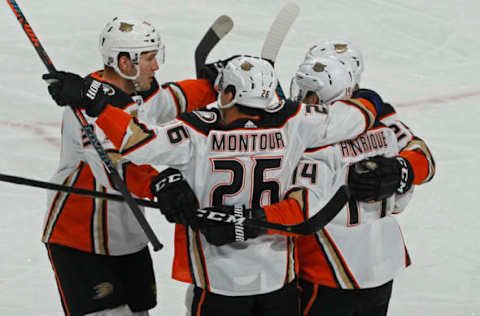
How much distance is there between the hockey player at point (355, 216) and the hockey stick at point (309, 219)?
0.14 ft

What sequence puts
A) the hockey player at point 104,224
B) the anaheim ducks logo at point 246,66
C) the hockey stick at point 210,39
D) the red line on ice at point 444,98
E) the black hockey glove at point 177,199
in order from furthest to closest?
the red line on ice at point 444,98 → the hockey stick at point 210,39 → the hockey player at point 104,224 → the anaheim ducks logo at point 246,66 → the black hockey glove at point 177,199

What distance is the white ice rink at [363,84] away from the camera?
341cm

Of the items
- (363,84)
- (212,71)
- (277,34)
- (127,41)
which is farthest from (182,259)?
(363,84)

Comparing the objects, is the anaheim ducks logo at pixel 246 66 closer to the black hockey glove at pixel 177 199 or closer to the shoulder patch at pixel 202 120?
the shoulder patch at pixel 202 120

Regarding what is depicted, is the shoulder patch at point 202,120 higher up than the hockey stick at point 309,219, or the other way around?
the shoulder patch at point 202,120

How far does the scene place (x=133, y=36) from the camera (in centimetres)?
250

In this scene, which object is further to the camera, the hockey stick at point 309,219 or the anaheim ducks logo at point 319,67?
the anaheim ducks logo at point 319,67

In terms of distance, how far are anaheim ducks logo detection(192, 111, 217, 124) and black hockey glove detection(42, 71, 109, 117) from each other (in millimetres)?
248

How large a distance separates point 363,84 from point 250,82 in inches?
156

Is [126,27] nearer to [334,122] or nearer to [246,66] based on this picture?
[246,66]

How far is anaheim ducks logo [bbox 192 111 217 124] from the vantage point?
2.05 meters

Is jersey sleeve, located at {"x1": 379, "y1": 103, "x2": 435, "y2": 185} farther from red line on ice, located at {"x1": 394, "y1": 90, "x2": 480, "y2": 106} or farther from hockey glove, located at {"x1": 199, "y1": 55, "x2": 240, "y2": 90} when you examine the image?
red line on ice, located at {"x1": 394, "y1": 90, "x2": 480, "y2": 106}

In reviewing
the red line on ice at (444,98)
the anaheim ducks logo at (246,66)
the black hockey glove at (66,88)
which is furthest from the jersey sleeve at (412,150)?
the red line on ice at (444,98)

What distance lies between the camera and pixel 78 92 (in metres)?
2.04
